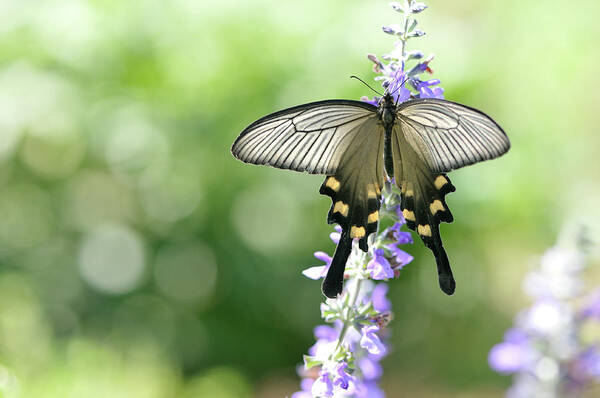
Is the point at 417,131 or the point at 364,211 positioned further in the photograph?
the point at 417,131

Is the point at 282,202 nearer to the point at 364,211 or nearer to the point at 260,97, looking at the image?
the point at 260,97

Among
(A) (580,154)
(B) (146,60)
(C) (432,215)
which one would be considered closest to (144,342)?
(B) (146,60)

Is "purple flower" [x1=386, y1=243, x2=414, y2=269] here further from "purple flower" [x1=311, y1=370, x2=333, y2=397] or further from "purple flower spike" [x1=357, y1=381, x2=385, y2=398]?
"purple flower spike" [x1=357, y1=381, x2=385, y2=398]

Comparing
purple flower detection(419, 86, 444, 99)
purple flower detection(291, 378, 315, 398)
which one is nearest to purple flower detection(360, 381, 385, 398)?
purple flower detection(291, 378, 315, 398)

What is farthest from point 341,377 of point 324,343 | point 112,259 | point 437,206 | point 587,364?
point 112,259

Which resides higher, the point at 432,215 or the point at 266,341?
the point at 266,341

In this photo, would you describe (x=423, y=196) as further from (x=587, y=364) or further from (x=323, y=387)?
(x=587, y=364)

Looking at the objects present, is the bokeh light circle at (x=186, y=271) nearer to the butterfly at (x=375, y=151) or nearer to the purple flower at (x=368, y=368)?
the purple flower at (x=368, y=368)
